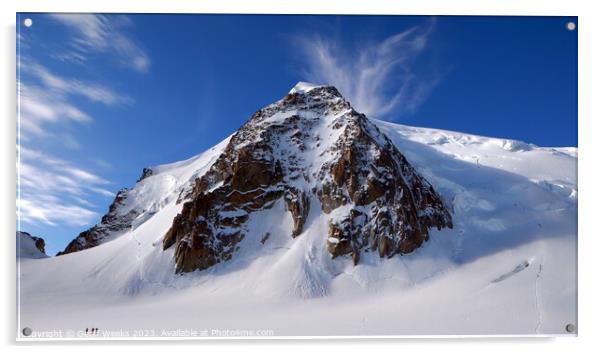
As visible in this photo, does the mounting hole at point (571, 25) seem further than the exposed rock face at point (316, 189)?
No

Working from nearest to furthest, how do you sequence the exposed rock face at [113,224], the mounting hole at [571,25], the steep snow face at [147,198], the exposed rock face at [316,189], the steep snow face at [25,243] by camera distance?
1. the steep snow face at [25,243]
2. the mounting hole at [571,25]
3. the exposed rock face at [316,189]
4. the steep snow face at [147,198]
5. the exposed rock face at [113,224]

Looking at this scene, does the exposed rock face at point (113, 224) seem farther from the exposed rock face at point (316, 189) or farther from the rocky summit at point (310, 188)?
the exposed rock face at point (316, 189)

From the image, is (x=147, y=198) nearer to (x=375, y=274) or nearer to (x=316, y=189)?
(x=316, y=189)

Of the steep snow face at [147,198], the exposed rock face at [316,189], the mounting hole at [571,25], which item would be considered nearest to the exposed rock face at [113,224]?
the steep snow face at [147,198]

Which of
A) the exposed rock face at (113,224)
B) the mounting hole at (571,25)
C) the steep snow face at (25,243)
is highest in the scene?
the mounting hole at (571,25)

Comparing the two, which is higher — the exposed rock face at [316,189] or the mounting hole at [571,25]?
the mounting hole at [571,25]

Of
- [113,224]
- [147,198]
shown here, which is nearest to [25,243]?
[113,224]
